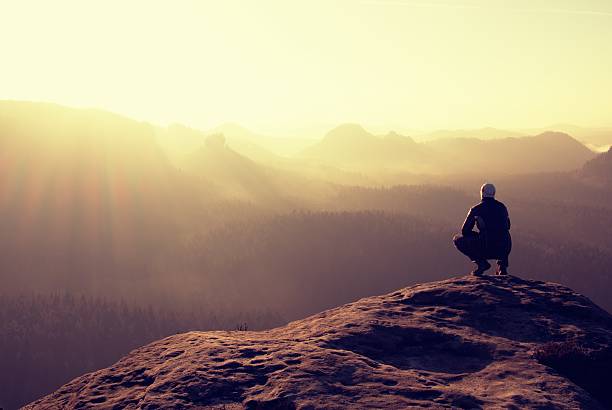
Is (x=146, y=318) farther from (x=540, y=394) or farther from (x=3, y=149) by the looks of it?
→ (x=3, y=149)

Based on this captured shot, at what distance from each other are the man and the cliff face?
62cm

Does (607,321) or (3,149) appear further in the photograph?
(3,149)

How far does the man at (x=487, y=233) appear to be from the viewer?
10.5 m

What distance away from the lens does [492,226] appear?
10.4 meters

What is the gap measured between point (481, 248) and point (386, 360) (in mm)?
3997

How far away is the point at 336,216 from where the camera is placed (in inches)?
1634

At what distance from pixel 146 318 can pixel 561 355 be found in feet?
65.5

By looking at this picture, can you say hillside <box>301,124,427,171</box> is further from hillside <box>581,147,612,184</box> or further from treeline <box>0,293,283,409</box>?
treeline <box>0,293,283,409</box>

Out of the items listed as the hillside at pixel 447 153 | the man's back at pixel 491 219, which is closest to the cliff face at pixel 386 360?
the man's back at pixel 491 219

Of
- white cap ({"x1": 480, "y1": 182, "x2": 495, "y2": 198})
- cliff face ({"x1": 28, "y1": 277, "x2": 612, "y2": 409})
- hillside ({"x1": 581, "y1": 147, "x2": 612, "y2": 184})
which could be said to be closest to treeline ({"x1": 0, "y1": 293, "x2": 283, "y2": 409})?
cliff face ({"x1": 28, "y1": 277, "x2": 612, "y2": 409})

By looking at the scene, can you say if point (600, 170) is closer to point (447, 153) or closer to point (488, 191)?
point (447, 153)

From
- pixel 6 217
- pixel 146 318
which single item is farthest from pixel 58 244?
pixel 146 318

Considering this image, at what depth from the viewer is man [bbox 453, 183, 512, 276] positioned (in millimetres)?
10461

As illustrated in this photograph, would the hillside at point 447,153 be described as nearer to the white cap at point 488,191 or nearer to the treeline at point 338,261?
the treeline at point 338,261
